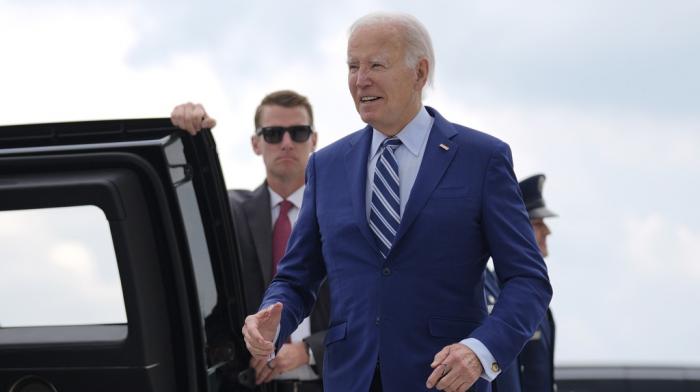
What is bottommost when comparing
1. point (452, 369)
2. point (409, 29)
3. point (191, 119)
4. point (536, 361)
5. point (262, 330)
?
point (536, 361)

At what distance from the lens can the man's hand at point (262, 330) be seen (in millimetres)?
2830

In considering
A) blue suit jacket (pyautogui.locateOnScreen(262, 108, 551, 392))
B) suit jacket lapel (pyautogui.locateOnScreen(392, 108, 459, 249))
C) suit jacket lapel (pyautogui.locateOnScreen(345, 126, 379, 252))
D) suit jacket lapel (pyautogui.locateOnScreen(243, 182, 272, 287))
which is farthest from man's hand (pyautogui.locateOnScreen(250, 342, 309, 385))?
suit jacket lapel (pyautogui.locateOnScreen(392, 108, 459, 249))

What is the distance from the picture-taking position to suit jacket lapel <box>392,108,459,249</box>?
2.94 meters

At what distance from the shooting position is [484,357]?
9.05ft

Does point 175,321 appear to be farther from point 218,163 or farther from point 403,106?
point 403,106

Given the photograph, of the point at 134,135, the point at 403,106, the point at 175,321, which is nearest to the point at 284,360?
the point at 175,321

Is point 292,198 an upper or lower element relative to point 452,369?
upper

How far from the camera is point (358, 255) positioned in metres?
2.98

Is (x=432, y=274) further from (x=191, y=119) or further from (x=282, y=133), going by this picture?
(x=282, y=133)

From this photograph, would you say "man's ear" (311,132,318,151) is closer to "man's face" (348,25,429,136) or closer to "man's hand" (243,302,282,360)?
"man's face" (348,25,429,136)

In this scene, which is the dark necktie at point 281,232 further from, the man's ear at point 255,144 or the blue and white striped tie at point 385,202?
the blue and white striped tie at point 385,202

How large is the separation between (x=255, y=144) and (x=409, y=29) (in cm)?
185

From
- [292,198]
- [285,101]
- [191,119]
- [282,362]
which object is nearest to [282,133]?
[285,101]

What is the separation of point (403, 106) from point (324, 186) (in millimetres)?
310
